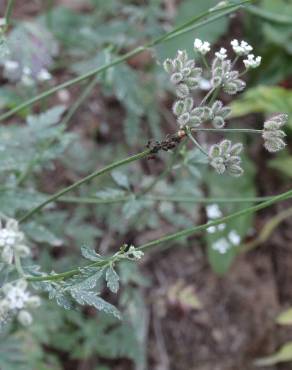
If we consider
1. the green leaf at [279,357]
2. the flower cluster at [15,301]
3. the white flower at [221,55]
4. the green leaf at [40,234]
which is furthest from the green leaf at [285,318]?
the flower cluster at [15,301]

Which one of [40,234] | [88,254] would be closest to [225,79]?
[88,254]

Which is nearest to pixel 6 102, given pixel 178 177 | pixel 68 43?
pixel 68 43

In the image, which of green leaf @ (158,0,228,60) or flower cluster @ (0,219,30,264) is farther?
green leaf @ (158,0,228,60)

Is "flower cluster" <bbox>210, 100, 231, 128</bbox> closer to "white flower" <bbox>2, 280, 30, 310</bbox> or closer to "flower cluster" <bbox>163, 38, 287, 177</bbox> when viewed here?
"flower cluster" <bbox>163, 38, 287, 177</bbox>

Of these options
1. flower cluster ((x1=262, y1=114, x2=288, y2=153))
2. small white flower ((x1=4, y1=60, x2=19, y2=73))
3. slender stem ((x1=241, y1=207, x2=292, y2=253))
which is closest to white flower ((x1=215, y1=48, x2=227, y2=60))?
flower cluster ((x1=262, y1=114, x2=288, y2=153))

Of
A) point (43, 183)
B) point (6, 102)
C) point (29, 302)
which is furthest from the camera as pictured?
point (43, 183)

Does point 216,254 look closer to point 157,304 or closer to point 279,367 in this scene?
point 157,304
